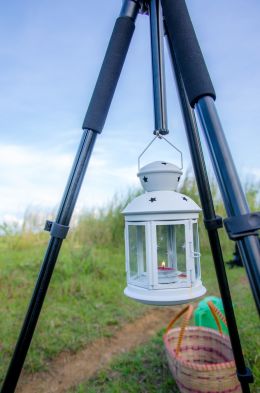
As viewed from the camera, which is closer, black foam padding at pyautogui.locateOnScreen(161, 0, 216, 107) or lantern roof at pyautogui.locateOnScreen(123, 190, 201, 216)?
black foam padding at pyautogui.locateOnScreen(161, 0, 216, 107)

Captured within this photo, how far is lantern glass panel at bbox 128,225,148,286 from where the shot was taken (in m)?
1.17

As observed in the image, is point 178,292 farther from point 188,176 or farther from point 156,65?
point 188,176

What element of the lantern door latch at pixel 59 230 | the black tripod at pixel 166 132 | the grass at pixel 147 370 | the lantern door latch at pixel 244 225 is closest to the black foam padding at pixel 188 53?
the black tripod at pixel 166 132

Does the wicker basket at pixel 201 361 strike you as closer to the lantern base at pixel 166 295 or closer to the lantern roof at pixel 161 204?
the lantern base at pixel 166 295

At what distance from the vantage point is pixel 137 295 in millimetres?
1044

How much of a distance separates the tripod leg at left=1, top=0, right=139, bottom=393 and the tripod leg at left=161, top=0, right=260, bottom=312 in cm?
21

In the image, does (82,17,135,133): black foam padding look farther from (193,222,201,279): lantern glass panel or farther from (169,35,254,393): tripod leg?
(193,222,201,279): lantern glass panel

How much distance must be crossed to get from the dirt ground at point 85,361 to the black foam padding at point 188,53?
169 centimetres

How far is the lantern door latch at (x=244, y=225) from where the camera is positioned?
609 mm

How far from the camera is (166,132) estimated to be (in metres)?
1.13

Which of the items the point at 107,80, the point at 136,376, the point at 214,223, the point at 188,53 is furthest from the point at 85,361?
the point at 188,53

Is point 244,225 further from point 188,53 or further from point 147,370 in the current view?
point 147,370

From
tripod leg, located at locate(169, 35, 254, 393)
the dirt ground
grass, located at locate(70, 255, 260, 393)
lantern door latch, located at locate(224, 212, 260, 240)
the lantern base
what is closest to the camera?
lantern door latch, located at locate(224, 212, 260, 240)

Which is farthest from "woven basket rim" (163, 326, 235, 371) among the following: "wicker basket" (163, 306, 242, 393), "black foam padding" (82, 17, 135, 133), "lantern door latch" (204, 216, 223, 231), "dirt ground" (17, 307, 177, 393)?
"black foam padding" (82, 17, 135, 133)
